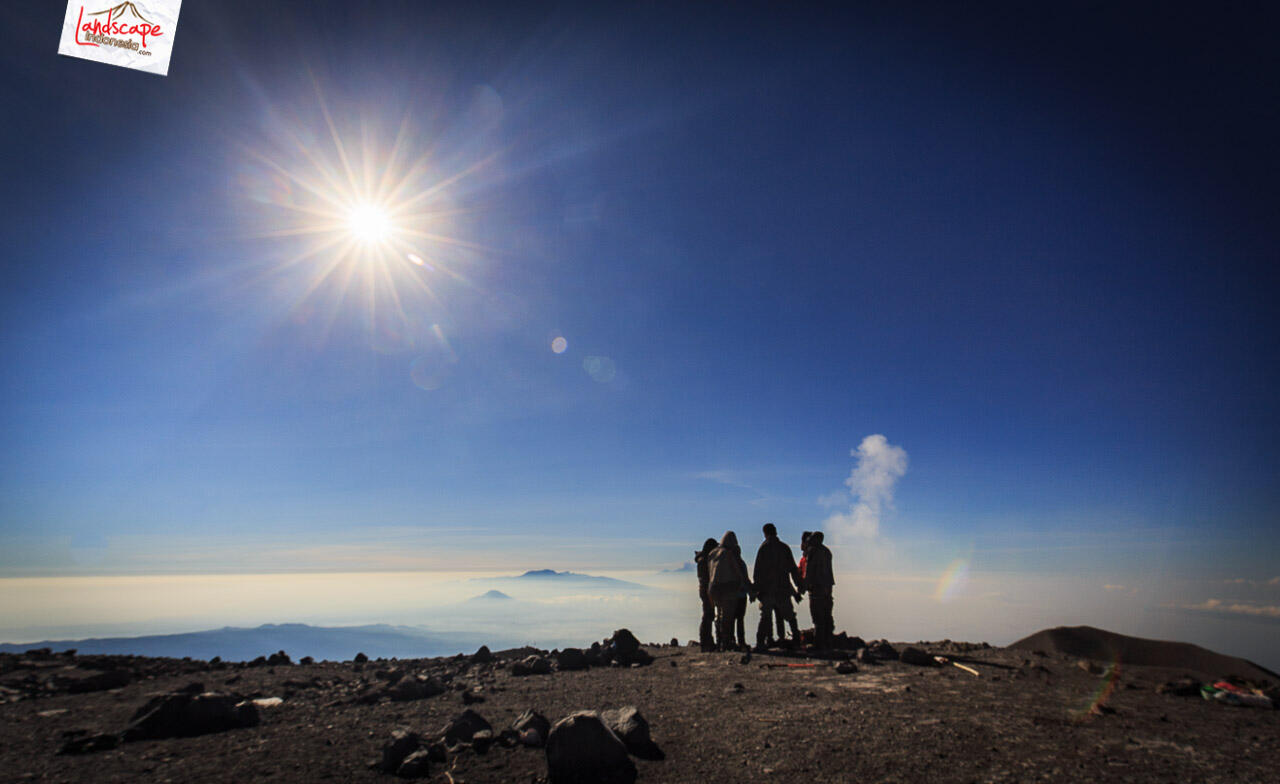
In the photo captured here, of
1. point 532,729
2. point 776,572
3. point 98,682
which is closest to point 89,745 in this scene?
point 98,682

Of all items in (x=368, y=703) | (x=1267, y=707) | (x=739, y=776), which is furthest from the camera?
(x=368, y=703)

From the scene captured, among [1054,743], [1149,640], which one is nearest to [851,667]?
[1054,743]

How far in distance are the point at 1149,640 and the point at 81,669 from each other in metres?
24.0

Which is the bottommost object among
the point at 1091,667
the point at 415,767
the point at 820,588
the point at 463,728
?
the point at 415,767

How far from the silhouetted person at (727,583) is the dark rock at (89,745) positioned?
1224 cm

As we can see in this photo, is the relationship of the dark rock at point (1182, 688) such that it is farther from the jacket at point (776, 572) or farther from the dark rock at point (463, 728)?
the dark rock at point (463, 728)

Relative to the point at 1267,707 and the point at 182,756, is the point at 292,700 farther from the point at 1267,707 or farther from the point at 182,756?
the point at 1267,707

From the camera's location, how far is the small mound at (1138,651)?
10289 mm

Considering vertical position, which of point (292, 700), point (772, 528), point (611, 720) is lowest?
point (292, 700)

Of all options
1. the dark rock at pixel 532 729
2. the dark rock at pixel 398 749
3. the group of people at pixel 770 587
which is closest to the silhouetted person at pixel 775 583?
the group of people at pixel 770 587

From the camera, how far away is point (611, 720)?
24.8 feet

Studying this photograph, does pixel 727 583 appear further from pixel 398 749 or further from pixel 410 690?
pixel 398 749

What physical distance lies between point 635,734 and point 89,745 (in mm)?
7558

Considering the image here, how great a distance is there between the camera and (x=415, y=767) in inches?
260
